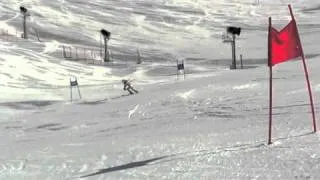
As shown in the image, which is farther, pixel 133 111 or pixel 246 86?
pixel 246 86

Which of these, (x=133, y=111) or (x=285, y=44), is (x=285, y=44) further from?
(x=133, y=111)

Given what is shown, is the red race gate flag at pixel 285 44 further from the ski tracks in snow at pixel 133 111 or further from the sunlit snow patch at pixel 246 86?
the sunlit snow patch at pixel 246 86

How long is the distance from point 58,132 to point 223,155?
6867 mm

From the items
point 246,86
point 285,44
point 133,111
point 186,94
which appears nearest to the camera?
point 285,44

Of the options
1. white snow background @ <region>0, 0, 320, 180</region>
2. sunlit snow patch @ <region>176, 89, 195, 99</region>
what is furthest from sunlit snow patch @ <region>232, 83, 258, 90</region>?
sunlit snow patch @ <region>176, 89, 195, 99</region>

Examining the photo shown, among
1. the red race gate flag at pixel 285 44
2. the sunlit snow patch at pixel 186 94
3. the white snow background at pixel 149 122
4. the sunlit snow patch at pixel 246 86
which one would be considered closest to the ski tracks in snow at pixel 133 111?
the white snow background at pixel 149 122

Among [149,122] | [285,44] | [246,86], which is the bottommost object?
[149,122]

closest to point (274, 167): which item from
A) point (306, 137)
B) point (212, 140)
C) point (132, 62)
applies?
point (306, 137)

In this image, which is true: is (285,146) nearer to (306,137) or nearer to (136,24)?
(306,137)

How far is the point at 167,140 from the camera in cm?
1048

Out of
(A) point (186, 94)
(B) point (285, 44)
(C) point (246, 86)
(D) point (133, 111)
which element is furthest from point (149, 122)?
A: (B) point (285, 44)

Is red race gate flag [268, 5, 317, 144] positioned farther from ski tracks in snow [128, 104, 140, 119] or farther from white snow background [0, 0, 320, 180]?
ski tracks in snow [128, 104, 140, 119]

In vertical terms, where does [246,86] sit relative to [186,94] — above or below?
above

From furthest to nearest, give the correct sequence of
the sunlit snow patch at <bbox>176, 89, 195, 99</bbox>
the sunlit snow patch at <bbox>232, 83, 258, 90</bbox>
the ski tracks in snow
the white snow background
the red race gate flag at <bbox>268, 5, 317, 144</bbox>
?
the sunlit snow patch at <bbox>232, 83, 258, 90</bbox>, the sunlit snow patch at <bbox>176, 89, 195, 99</bbox>, the ski tracks in snow, the white snow background, the red race gate flag at <bbox>268, 5, 317, 144</bbox>
